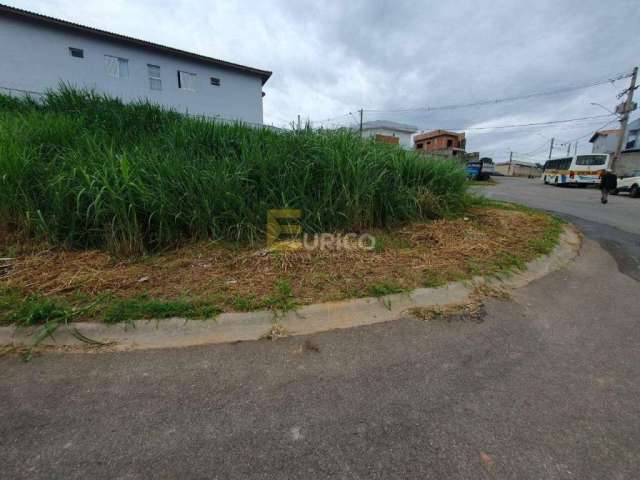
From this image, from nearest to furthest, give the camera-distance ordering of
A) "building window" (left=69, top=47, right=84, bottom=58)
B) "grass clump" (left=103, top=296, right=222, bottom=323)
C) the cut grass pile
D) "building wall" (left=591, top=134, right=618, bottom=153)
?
"grass clump" (left=103, top=296, right=222, bottom=323) < the cut grass pile < "building window" (left=69, top=47, right=84, bottom=58) < "building wall" (left=591, top=134, right=618, bottom=153)

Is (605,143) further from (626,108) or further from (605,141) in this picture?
(626,108)

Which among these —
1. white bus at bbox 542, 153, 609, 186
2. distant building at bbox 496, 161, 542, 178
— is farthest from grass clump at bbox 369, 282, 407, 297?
distant building at bbox 496, 161, 542, 178

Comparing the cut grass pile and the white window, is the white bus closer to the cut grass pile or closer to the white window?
the cut grass pile

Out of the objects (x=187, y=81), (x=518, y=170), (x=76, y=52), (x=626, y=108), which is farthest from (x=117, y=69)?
(x=518, y=170)

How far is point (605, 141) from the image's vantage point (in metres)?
40.9

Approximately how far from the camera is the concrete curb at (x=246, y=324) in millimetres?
2018

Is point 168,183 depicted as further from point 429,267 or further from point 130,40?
point 130,40

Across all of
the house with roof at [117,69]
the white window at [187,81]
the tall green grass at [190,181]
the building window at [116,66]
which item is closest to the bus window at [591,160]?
the tall green grass at [190,181]

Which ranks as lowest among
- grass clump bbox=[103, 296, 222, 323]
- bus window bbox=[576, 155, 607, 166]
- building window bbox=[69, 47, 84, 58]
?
grass clump bbox=[103, 296, 222, 323]

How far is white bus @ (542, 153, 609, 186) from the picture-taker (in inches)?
731

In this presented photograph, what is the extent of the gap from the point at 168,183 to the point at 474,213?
5590 mm

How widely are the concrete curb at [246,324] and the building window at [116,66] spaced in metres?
20.1

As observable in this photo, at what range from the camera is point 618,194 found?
588 inches

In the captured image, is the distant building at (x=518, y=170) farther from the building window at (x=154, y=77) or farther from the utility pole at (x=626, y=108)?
the building window at (x=154, y=77)
